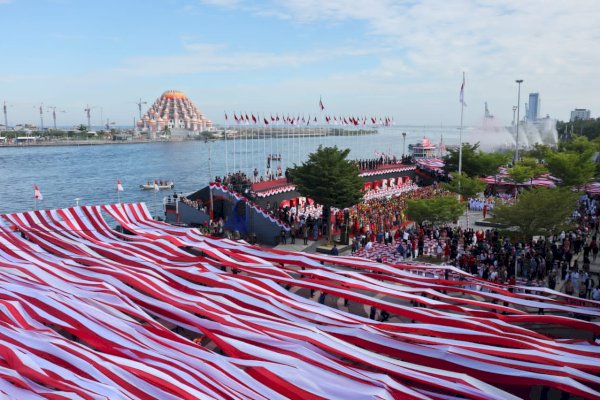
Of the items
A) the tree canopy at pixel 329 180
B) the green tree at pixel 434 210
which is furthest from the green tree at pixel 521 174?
the tree canopy at pixel 329 180

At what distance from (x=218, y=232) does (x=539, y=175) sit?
92.2 ft

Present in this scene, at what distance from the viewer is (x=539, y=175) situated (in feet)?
127

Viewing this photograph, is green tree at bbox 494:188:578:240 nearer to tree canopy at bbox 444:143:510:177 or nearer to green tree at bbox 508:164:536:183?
green tree at bbox 508:164:536:183

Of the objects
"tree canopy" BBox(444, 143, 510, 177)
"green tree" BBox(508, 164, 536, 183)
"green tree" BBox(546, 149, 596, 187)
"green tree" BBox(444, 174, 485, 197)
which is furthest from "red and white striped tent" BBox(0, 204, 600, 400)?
"tree canopy" BBox(444, 143, 510, 177)

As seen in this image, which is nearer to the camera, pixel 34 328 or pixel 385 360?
pixel 385 360

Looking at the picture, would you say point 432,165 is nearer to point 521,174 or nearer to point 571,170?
point 521,174

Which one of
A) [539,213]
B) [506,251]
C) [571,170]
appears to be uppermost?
[571,170]

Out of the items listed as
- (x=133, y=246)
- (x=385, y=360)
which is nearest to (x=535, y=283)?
(x=385, y=360)

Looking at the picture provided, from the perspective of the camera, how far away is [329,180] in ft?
80.6

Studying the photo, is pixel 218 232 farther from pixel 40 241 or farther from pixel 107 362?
pixel 107 362

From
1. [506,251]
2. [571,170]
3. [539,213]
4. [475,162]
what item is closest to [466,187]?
[571,170]

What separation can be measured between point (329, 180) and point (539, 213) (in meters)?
9.77

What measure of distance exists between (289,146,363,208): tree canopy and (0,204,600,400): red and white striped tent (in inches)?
406

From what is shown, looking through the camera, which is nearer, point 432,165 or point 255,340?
point 255,340
